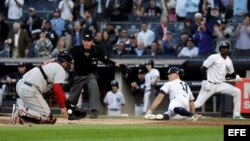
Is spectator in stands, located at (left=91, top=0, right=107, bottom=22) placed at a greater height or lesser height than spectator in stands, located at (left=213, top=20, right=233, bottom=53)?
greater

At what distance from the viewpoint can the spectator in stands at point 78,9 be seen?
24.8 m

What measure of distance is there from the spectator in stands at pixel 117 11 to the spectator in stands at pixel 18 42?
2536 millimetres

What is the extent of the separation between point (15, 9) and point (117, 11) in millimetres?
3252

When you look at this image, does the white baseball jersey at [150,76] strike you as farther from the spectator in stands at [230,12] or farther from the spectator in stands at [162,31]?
the spectator in stands at [230,12]

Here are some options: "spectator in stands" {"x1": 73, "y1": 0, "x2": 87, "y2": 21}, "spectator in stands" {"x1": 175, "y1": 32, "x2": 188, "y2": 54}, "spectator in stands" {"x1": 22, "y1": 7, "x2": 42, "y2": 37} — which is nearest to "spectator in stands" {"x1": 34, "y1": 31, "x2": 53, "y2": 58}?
"spectator in stands" {"x1": 22, "y1": 7, "x2": 42, "y2": 37}

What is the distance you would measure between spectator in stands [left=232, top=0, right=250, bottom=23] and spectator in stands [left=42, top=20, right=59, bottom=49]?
5038 millimetres

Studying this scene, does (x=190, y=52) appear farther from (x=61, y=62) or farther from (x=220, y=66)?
(x=61, y=62)

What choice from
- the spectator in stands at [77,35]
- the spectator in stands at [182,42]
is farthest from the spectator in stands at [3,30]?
the spectator in stands at [182,42]

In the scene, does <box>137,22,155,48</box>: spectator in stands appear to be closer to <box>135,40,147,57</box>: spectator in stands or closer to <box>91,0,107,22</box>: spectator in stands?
<box>135,40,147,57</box>: spectator in stands

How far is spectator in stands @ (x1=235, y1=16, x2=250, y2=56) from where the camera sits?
2166 cm

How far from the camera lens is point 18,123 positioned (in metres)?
14.8

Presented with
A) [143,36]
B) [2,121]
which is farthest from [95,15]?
[2,121]

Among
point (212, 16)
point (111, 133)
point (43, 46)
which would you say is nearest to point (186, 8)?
point (212, 16)

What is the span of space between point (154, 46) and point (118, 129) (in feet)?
30.9
